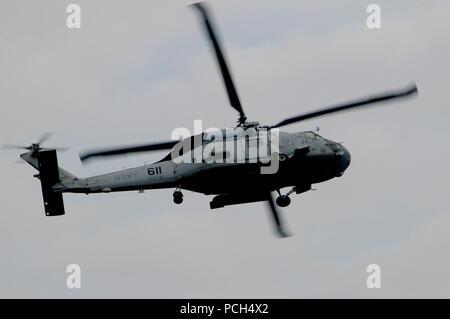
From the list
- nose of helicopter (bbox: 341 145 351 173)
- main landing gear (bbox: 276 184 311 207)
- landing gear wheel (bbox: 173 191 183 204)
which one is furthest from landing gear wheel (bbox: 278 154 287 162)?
landing gear wheel (bbox: 173 191 183 204)

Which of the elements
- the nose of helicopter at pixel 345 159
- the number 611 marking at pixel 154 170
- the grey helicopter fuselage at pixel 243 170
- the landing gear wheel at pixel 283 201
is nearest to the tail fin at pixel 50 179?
the grey helicopter fuselage at pixel 243 170

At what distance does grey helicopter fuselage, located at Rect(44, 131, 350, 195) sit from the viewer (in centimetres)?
4672

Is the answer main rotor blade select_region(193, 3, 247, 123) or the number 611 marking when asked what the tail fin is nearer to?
the number 611 marking

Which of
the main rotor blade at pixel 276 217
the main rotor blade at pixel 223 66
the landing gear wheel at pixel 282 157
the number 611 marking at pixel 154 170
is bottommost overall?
the main rotor blade at pixel 276 217

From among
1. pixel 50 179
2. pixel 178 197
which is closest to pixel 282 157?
pixel 178 197

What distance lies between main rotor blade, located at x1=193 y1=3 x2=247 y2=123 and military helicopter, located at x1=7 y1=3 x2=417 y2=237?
0.18 ft

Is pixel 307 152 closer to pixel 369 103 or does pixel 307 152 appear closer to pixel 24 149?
pixel 369 103

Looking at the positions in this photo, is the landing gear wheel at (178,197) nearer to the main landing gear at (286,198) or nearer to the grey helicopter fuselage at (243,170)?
the grey helicopter fuselage at (243,170)

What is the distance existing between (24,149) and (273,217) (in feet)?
45.3

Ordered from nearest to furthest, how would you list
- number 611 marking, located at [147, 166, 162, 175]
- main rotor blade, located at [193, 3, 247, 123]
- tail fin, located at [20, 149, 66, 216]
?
1. main rotor blade, located at [193, 3, 247, 123]
2. number 611 marking, located at [147, 166, 162, 175]
3. tail fin, located at [20, 149, 66, 216]

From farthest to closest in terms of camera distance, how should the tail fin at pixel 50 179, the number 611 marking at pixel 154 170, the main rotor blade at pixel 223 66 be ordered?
the tail fin at pixel 50 179 → the number 611 marking at pixel 154 170 → the main rotor blade at pixel 223 66

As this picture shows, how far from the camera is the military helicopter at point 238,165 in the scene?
4666cm

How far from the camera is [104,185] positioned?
48938 mm
